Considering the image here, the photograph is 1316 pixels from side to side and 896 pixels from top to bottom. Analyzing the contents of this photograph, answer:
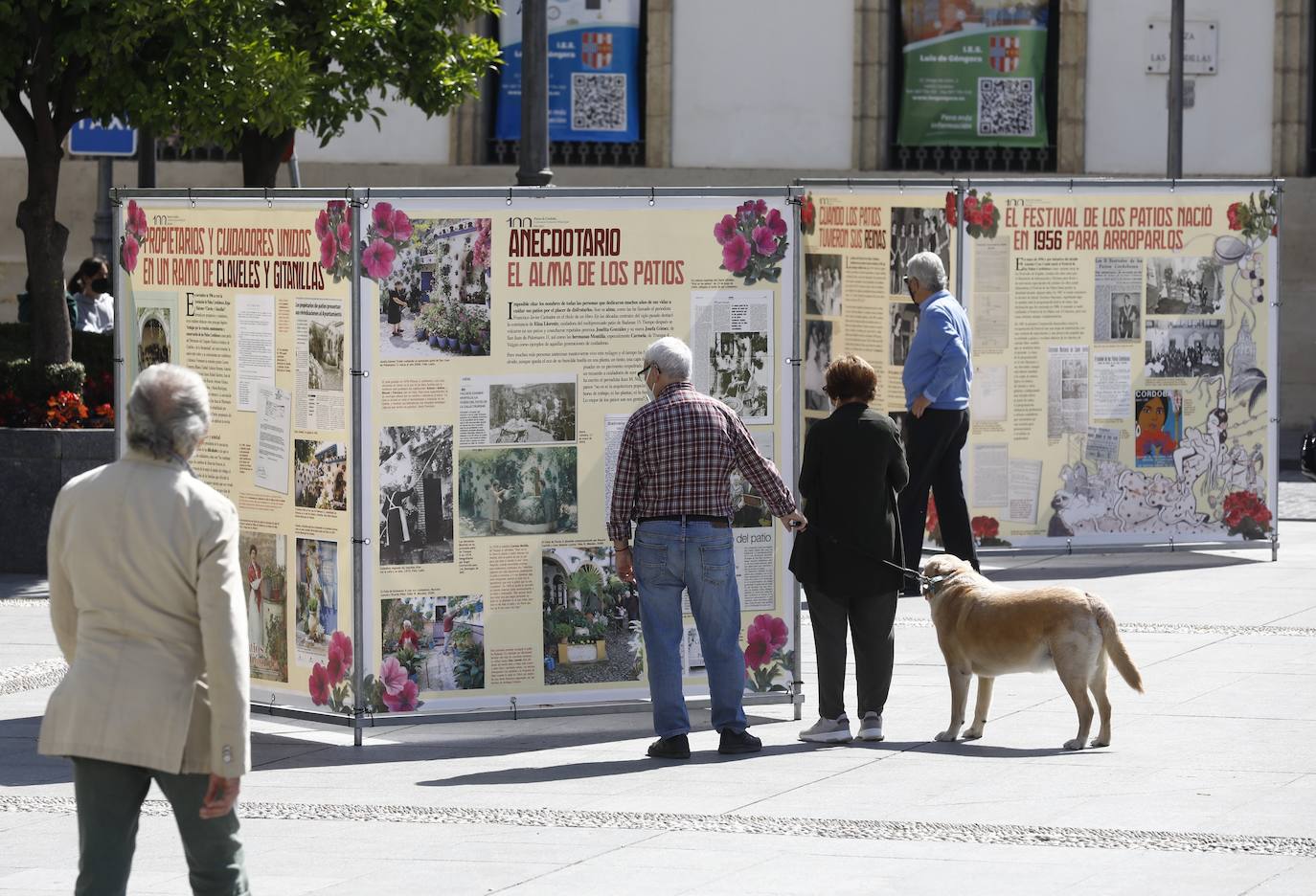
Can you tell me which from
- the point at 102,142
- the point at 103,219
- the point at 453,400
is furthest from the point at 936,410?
the point at 103,219

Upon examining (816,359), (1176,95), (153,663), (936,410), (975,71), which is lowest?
(153,663)

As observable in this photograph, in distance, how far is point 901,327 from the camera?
13820 mm

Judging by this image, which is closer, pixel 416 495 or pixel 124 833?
pixel 124 833

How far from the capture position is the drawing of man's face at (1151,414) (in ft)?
47.4

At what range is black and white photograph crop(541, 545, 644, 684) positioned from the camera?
9133mm

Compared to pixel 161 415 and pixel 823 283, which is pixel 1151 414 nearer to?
pixel 823 283

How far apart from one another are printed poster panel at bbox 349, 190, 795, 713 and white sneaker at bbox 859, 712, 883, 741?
33.2 inches

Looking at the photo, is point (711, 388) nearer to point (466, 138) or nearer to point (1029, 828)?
point (1029, 828)

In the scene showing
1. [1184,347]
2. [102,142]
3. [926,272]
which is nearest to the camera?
[926,272]

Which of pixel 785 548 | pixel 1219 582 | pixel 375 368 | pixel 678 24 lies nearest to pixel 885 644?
pixel 785 548

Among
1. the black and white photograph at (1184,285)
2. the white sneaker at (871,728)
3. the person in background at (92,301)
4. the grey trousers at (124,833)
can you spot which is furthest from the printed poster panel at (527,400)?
the person in background at (92,301)

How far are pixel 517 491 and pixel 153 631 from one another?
405 centimetres

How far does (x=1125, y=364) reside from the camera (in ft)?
47.0

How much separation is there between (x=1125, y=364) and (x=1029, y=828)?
776cm
